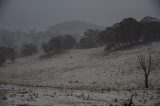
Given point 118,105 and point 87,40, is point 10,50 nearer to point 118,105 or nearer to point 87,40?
point 87,40

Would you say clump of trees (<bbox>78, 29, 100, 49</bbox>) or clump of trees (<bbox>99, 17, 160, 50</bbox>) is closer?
clump of trees (<bbox>99, 17, 160, 50</bbox>)

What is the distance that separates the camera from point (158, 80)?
120ft

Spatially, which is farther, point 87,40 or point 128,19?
point 87,40

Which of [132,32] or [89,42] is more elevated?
[89,42]

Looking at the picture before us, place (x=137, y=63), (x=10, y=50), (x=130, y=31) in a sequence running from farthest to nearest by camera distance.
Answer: (x=10, y=50) < (x=130, y=31) < (x=137, y=63)

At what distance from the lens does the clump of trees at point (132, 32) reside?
73.9 metres

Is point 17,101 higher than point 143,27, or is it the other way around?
point 143,27

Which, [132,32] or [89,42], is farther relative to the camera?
[89,42]

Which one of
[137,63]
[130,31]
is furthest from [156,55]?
[130,31]

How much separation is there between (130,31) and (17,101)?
60304mm

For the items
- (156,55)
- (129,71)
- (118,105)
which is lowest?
(118,105)

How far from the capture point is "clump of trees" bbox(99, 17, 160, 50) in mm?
73875

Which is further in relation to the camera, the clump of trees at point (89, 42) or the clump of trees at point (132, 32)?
the clump of trees at point (89, 42)

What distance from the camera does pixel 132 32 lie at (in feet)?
243
